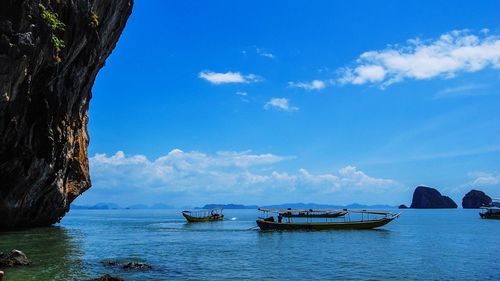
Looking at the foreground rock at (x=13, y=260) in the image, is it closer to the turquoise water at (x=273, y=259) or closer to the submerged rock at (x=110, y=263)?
the turquoise water at (x=273, y=259)

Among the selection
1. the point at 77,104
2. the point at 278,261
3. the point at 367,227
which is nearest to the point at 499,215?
the point at 367,227

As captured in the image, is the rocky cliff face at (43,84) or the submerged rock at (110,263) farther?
the submerged rock at (110,263)

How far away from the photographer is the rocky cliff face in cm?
2328

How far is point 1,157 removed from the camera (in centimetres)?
3331

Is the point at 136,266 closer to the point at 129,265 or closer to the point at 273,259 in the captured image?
the point at 129,265

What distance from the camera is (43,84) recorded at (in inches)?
1215

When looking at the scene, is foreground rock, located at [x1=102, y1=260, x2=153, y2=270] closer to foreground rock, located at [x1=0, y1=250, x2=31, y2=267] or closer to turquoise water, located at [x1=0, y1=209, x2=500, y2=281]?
turquoise water, located at [x1=0, y1=209, x2=500, y2=281]

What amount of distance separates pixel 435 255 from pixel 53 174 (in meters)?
35.7

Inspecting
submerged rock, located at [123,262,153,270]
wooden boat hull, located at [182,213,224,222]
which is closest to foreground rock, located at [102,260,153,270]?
submerged rock, located at [123,262,153,270]

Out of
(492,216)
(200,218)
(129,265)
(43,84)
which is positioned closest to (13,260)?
(129,265)

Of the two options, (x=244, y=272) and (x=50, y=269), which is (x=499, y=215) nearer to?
(x=244, y=272)

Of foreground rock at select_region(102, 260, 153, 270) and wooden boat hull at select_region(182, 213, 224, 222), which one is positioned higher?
wooden boat hull at select_region(182, 213, 224, 222)

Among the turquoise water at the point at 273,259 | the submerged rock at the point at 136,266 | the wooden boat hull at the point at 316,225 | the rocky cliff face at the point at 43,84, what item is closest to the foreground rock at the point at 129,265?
the submerged rock at the point at 136,266

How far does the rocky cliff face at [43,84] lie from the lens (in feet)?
76.4
